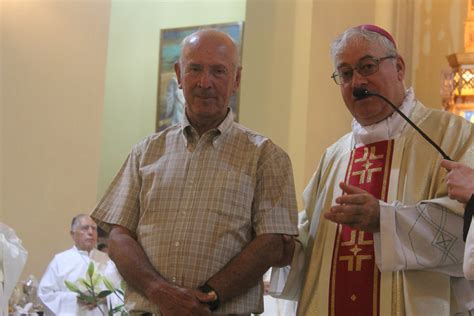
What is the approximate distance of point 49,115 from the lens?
874 centimetres

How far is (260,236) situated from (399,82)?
871 millimetres

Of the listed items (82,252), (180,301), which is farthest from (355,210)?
(82,252)

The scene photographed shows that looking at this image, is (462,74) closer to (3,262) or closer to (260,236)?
(3,262)

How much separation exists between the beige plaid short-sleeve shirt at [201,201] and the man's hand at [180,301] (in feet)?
0.25

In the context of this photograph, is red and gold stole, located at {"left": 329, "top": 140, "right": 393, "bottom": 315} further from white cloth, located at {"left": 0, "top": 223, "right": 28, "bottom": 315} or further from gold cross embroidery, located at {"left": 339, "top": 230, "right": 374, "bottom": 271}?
white cloth, located at {"left": 0, "top": 223, "right": 28, "bottom": 315}

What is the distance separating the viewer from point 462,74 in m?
7.12

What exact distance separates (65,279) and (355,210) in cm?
658

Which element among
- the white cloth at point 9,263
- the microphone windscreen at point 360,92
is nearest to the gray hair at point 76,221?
the white cloth at point 9,263

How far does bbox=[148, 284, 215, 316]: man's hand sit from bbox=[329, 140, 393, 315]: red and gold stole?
61 cm

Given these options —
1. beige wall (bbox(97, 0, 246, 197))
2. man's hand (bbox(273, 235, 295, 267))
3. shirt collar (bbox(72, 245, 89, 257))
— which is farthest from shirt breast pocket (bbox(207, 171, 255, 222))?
beige wall (bbox(97, 0, 246, 197))

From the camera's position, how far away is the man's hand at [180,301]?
2.82 m

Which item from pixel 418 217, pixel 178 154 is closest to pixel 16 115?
pixel 178 154

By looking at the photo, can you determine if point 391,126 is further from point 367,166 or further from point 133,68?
point 133,68

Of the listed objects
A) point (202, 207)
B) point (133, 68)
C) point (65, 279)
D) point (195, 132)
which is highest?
point (133, 68)
